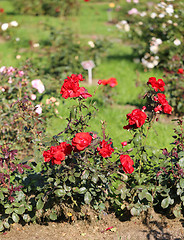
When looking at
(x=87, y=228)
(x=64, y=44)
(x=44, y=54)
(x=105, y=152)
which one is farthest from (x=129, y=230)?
(x=44, y=54)

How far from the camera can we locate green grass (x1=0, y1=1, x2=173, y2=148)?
4.83 metres

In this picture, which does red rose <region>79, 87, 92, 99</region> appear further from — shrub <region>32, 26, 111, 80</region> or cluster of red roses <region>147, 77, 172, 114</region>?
shrub <region>32, 26, 111, 80</region>

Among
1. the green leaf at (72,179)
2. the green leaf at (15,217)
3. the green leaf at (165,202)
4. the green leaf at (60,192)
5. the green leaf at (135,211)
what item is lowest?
the green leaf at (135,211)

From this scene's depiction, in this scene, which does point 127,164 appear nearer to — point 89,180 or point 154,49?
point 89,180

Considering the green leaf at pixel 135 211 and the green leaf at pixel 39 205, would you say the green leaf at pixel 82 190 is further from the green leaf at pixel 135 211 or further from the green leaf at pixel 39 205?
the green leaf at pixel 135 211

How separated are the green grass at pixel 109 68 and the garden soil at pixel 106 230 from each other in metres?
0.83

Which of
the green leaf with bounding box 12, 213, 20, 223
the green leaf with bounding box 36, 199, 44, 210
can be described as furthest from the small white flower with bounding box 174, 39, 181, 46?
the green leaf with bounding box 12, 213, 20, 223

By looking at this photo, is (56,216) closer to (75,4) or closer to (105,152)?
(105,152)

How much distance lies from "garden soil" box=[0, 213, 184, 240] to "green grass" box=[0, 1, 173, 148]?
2.71 feet

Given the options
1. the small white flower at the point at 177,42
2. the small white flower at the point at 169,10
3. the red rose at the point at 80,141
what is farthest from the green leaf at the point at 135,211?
the small white flower at the point at 169,10

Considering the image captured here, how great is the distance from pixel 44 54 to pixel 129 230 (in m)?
5.87

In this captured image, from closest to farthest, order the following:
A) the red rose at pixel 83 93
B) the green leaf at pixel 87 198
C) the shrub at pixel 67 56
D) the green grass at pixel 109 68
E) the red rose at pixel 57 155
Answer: the red rose at pixel 57 155 < the red rose at pixel 83 93 < the green leaf at pixel 87 198 < the green grass at pixel 109 68 < the shrub at pixel 67 56

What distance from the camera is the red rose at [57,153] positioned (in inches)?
107

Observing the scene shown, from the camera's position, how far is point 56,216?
10.2 feet
